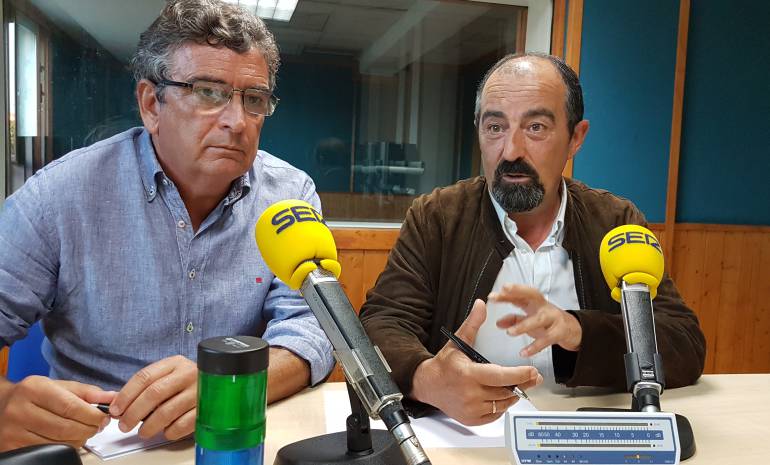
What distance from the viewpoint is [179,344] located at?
1.38m

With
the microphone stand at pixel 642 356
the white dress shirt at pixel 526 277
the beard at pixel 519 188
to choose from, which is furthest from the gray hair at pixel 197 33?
the microphone stand at pixel 642 356

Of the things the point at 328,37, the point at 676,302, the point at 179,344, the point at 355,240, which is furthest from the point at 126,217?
the point at 328,37

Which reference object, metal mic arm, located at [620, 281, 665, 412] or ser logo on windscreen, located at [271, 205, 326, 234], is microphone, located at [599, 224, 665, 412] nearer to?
metal mic arm, located at [620, 281, 665, 412]

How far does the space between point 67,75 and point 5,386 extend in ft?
7.71

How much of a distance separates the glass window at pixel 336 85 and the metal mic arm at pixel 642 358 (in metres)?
2.52

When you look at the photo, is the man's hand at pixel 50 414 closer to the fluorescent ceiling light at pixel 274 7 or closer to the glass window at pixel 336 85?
the glass window at pixel 336 85

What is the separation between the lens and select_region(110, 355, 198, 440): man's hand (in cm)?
91

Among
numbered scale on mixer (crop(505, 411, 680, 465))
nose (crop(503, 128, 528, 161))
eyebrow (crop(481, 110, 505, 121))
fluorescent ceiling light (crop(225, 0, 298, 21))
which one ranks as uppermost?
fluorescent ceiling light (crop(225, 0, 298, 21))

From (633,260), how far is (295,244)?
1.64 feet

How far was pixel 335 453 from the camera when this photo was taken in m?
0.86

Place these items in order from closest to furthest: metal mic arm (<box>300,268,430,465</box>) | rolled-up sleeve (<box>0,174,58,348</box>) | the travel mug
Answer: the travel mug < metal mic arm (<box>300,268,430,465</box>) < rolled-up sleeve (<box>0,174,58,348</box>)

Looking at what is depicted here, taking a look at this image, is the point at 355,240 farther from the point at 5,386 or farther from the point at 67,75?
the point at 5,386

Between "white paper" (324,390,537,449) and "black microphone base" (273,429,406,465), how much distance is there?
0.09 m

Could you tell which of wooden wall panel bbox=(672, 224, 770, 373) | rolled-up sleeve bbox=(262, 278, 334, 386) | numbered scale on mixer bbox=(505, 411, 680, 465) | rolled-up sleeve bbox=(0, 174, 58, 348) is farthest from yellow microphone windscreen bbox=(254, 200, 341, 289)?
wooden wall panel bbox=(672, 224, 770, 373)
